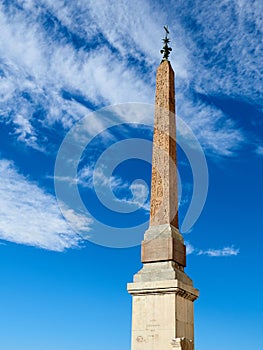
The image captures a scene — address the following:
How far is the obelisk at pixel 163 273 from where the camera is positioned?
13.0 metres

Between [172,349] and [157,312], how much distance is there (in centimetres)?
99

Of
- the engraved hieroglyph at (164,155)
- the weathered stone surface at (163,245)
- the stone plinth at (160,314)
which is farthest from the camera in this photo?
the engraved hieroglyph at (164,155)

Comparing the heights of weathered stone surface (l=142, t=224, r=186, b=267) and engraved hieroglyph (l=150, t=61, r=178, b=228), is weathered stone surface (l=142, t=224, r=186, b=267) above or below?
below

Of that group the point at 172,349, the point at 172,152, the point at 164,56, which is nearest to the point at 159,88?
the point at 164,56

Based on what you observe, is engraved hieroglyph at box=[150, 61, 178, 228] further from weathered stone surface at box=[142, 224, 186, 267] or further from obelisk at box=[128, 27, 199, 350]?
weathered stone surface at box=[142, 224, 186, 267]

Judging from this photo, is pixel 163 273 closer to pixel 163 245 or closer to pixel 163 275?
pixel 163 275

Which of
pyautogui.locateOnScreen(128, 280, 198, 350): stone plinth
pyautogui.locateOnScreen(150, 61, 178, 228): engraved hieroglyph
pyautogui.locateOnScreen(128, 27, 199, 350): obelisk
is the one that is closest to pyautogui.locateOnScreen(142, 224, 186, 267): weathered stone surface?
pyautogui.locateOnScreen(128, 27, 199, 350): obelisk

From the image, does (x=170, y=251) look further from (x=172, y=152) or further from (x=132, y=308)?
(x=172, y=152)

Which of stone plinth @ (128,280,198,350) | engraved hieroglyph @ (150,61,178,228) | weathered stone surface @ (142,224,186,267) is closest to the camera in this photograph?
stone plinth @ (128,280,198,350)

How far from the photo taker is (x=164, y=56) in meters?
16.8

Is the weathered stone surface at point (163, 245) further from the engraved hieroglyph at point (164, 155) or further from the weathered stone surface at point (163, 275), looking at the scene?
the engraved hieroglyph at point (164, 155)

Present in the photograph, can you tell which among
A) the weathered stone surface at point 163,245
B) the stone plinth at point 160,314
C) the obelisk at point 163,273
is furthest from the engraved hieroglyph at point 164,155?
the stone plinth at point 160,314

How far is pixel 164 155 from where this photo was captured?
50.2 feet

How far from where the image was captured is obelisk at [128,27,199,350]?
42.7 ft
